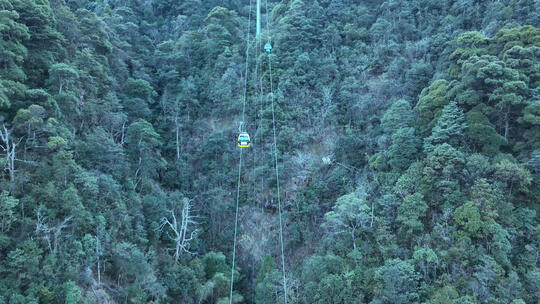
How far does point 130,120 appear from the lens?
24203 mm

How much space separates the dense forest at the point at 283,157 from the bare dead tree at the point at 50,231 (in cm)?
9

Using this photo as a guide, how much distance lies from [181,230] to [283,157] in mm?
7248

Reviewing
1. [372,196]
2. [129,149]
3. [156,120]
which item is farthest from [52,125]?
[372,196]

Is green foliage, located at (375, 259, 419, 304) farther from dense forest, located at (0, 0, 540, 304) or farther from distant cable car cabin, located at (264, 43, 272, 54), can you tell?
distant cable car cabin, located at (264, 43, 272, 54)

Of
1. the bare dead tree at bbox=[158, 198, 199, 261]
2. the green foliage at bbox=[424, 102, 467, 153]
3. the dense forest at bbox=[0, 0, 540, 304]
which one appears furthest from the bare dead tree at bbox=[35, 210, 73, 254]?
the green foliage at bbox=[424, 102, 467, 153]

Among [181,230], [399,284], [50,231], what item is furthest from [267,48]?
[399,284]

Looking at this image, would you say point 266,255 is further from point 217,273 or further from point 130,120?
point 130,120

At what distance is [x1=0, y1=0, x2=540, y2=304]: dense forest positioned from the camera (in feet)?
50.6

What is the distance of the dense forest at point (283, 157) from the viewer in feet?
50.6

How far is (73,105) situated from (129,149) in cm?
406

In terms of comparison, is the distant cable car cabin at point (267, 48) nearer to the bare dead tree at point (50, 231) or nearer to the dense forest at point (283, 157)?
the dense forest at point (283, 157)

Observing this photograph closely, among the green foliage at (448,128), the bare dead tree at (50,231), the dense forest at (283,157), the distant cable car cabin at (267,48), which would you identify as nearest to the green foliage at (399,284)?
the dense forest at (283,157)

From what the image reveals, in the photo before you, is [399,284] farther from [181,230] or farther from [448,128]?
[181,230]

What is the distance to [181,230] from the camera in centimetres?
1992
